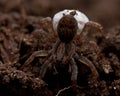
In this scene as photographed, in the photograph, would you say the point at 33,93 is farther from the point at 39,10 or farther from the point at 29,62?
the point at 39,10

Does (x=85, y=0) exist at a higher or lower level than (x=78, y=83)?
higher

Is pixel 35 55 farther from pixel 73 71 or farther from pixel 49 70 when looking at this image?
pixel 73 71

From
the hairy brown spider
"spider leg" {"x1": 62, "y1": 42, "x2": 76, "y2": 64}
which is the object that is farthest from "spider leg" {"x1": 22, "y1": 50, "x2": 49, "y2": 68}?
"spider leg" {"x1": 62, "y1": 42, "x2": 76, "y2": 64}

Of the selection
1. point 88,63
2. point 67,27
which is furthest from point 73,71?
point 67,27

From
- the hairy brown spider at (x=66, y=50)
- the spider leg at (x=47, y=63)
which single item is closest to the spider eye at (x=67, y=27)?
the hairy brown spider at (x=66, y=50)

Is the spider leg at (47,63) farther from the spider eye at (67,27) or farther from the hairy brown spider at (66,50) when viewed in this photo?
the spider eye at (67,27)

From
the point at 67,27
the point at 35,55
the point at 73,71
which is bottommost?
the point at 73,71

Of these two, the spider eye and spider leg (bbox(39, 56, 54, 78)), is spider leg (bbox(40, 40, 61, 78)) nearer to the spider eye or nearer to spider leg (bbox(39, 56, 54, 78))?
spider leg (bbox(39, 56, 54, 78))

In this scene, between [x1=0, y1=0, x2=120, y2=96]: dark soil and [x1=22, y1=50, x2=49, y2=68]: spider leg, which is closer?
[x1=0, y1=0, x2=120, y2=96]: dark soil

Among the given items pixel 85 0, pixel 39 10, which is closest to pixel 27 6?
pixel 39 10
